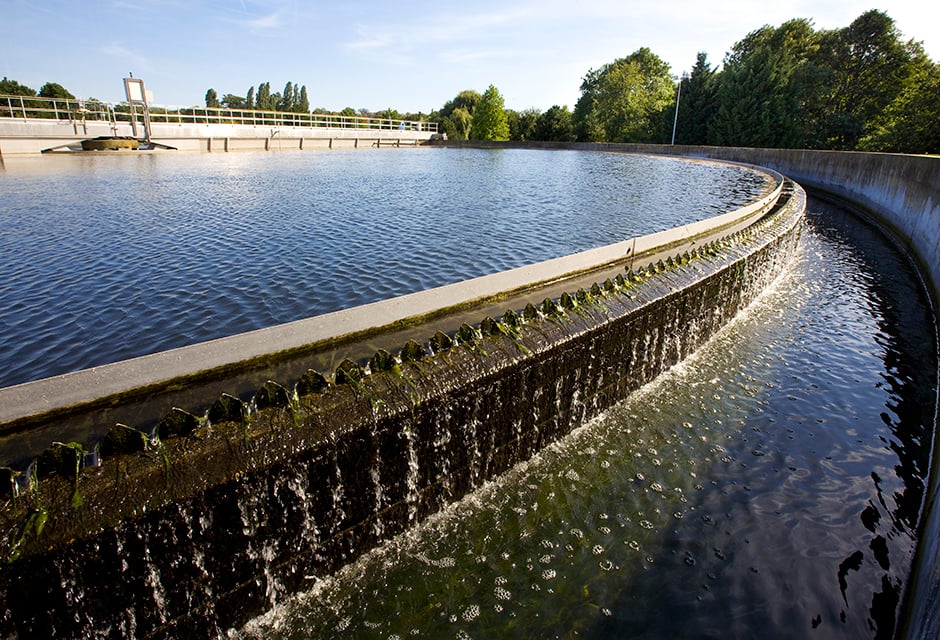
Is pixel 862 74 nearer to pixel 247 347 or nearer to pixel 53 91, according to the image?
pixel 247 347

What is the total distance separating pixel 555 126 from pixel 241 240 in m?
85.3

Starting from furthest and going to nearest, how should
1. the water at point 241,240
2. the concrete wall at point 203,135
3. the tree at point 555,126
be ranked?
the tree at point 555,126, the concrete wall at point 203,135, the water at point 241,240

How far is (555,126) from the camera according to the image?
293ft

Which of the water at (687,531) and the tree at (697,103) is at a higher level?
the tree at (697,103)

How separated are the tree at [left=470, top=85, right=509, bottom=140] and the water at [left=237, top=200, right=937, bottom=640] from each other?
316 feet

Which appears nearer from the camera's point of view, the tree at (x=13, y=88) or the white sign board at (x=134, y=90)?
the white sign board at (x=134, y=90)

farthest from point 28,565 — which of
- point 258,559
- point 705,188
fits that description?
point 705,188

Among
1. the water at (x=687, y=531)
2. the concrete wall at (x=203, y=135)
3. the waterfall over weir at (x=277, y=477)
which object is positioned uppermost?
the concrete wall at (x=203, y=135)

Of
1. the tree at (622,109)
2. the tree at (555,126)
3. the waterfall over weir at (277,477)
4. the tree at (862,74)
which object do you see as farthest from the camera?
the tree at (555,126)

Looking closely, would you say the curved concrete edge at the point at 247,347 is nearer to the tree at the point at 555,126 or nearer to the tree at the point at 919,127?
the tree at the point at 919,127

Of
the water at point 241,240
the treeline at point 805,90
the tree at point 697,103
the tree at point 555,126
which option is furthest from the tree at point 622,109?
the water at point 241,240

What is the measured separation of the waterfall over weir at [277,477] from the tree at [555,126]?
9007 centimetres

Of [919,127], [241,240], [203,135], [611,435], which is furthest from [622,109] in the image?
[611,435]

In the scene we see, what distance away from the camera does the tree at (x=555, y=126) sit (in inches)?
3506
